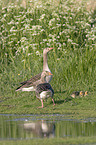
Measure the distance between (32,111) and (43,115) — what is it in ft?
2.41

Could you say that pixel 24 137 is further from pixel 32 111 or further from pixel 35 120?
pixel 32 111

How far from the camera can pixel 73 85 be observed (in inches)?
530

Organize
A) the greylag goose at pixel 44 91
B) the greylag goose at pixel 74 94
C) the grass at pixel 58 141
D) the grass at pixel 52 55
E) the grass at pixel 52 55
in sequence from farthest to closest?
the greylag goose at pixel 74 94 < the grass at pixel 52 55 < the grass at pixel 52 55 < the greylag goose at pixel 44 91 < the grass at pixel 58 141

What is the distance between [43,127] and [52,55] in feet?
29.3

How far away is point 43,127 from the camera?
783 cm

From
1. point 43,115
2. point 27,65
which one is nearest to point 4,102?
point 43,115

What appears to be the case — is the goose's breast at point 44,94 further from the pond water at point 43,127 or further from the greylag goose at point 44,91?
the pond water at point 43,127

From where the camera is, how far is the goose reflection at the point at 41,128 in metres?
7.08

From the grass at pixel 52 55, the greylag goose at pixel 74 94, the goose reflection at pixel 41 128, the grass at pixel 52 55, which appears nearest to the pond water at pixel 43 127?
the goose reflection at pixel 41 128

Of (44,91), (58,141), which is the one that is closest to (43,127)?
(58,141)

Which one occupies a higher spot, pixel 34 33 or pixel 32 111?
pixel 34 33

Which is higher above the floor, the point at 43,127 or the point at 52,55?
the point at 52,55

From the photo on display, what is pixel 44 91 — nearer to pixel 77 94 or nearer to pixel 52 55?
pixel 77 94

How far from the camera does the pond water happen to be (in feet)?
23.1
